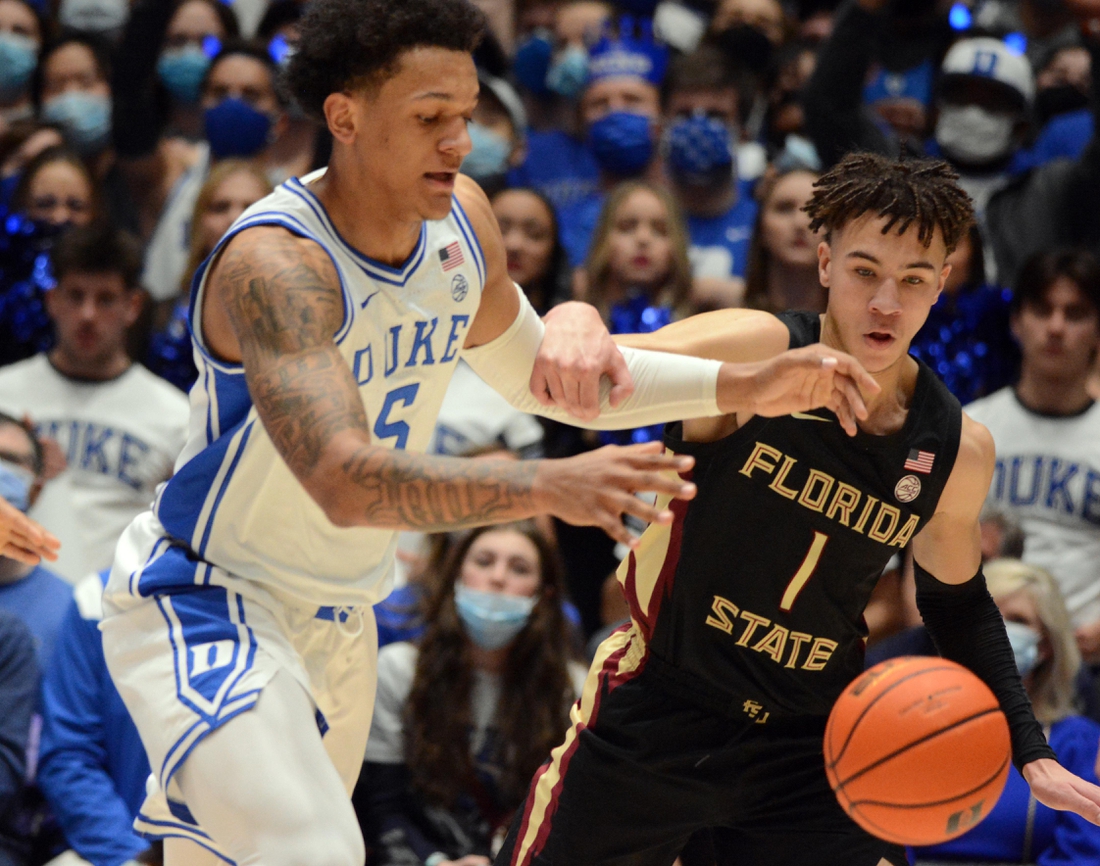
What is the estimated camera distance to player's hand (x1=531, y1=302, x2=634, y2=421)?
130 inches

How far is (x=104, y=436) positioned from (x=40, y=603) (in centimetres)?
98

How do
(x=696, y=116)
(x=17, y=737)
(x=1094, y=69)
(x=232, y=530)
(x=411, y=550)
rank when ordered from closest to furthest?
(x=232, y=530), (x=17, y=737), (x=411, y=550), (x=1094, y=69), (x=696, y=116)

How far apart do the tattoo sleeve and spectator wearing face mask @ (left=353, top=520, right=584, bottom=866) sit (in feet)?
7.79

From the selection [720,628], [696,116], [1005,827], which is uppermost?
[696,116]

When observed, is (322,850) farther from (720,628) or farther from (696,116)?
(696,116)

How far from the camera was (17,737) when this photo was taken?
482 centimetres

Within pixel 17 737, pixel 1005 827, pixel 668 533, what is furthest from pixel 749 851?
pixel 17 737

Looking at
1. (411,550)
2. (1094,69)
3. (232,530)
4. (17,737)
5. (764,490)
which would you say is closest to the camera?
(232,530)

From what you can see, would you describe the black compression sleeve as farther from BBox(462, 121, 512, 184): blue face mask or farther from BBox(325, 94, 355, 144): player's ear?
BBox(462, 121, 512, 184): blue face mask

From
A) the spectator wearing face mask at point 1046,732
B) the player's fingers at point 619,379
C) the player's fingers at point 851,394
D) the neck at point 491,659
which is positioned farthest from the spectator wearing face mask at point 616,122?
the player's fingers at point 851,394

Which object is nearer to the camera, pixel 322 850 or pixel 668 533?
pixel 322 850

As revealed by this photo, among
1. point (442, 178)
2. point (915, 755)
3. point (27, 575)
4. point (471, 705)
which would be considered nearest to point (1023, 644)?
point (471, 705)

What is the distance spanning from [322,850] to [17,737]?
2396 millimetres

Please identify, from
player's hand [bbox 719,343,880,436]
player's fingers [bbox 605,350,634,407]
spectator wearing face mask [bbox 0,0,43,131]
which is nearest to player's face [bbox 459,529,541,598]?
player's fingers [bbox 605,350,634,407]
